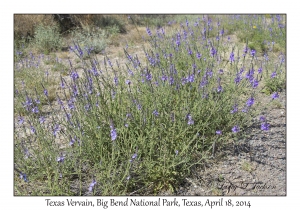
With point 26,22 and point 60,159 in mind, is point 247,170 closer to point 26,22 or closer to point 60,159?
point 60,159

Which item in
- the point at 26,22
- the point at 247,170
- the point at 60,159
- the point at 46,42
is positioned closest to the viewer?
the point at 60,159

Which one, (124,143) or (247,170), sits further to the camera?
(247,170)

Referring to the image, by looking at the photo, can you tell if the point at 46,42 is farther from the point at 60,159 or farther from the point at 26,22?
the point at 60,159

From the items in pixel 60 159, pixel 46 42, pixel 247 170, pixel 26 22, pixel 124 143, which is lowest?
pixel 247 170

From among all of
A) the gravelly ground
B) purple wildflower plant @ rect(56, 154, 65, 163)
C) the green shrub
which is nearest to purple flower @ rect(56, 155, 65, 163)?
purple wildflower plant @ rect(56, 154, 65, 163)

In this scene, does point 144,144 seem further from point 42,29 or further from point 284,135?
point 42,29

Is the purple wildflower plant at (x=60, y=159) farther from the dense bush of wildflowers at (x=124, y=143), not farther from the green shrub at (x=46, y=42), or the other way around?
the green shrub at (x=46, y=42)

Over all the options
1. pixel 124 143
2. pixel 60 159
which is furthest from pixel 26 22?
pixel 124 143

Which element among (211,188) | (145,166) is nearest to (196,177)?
(211,188)

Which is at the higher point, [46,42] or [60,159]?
[46,42]

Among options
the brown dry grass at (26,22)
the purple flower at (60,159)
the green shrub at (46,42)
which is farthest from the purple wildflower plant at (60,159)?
the brown dry grass at (26,22)

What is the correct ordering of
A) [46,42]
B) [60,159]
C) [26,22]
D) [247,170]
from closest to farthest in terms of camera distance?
[60,159] → [247,170] → [46,42] → [26,22]

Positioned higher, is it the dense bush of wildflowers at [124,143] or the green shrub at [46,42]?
the green shrub at [46,42]
